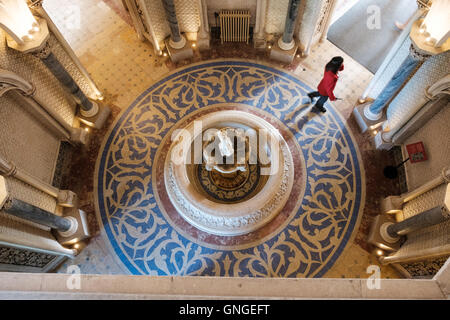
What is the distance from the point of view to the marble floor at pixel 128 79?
197 inches

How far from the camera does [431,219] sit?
3.84 m

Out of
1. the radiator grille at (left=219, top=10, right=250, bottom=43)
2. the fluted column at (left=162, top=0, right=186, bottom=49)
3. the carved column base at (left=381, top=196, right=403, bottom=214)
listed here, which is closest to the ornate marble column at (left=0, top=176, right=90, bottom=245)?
the fluted column at (left=162, top=0, right=186, bottom=49)

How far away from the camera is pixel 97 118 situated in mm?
5855

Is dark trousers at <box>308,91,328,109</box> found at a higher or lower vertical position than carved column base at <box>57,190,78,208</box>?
higher

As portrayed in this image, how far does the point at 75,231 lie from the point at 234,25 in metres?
5.19

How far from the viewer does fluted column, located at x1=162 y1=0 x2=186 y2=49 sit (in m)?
5.37

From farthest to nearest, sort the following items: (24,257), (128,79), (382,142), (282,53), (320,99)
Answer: (128,79) < (282,53) < (320,99) < (382,142) < (24,257)

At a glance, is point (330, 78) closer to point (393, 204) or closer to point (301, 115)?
point (301, 115)

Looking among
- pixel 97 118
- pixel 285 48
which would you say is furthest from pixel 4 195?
pixel 285 48

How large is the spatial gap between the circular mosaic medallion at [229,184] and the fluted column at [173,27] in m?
0.58

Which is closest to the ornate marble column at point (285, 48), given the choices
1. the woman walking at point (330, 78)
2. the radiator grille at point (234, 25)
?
the radiator grille at point (234, 25)

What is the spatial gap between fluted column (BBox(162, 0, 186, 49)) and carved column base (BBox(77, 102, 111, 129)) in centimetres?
205

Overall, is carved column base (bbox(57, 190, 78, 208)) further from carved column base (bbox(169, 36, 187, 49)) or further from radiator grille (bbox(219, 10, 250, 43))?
radiator grille (bbox(219, 10, 250, 43))

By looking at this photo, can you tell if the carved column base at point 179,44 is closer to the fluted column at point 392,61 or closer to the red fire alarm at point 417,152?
the fluted column at point 392,61
